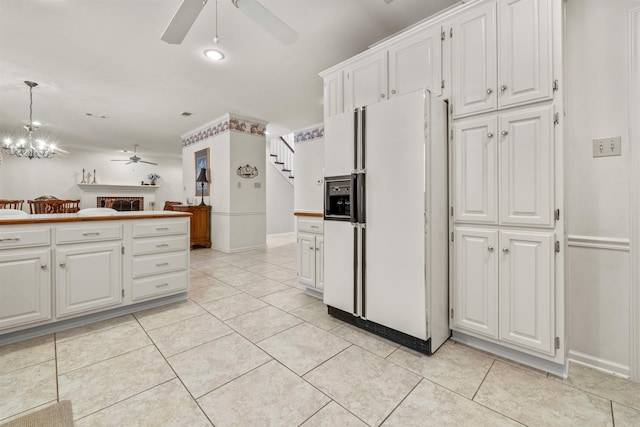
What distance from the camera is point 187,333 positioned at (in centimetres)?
221

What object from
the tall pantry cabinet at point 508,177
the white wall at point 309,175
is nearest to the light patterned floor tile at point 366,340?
the tall pantry cabinet at point 508,177

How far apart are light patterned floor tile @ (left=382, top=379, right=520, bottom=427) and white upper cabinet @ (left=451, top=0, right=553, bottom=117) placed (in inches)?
70.2

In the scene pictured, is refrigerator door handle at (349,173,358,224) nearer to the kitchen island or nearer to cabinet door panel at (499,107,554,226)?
cabinet door panel at (499,107,554,226)

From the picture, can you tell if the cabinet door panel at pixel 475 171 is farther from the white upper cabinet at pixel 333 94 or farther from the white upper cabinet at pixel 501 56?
the white upper cabinet at pixel 333 94

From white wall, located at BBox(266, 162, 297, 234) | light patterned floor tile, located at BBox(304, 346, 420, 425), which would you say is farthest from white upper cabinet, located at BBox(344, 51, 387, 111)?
white wall, located at BBox(266, 162, 297, 234)

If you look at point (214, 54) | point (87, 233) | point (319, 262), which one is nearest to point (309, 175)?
point (214, 54)

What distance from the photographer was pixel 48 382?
1602mm

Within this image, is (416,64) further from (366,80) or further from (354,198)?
(354,198)

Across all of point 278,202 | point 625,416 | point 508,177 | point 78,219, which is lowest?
point 625,416

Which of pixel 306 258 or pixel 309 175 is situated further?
pixel 309 175

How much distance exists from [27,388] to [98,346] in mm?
459

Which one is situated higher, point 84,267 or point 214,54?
point 214,54

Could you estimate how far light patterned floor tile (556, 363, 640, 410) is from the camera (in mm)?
1466

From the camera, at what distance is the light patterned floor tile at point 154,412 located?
1.30 meters
